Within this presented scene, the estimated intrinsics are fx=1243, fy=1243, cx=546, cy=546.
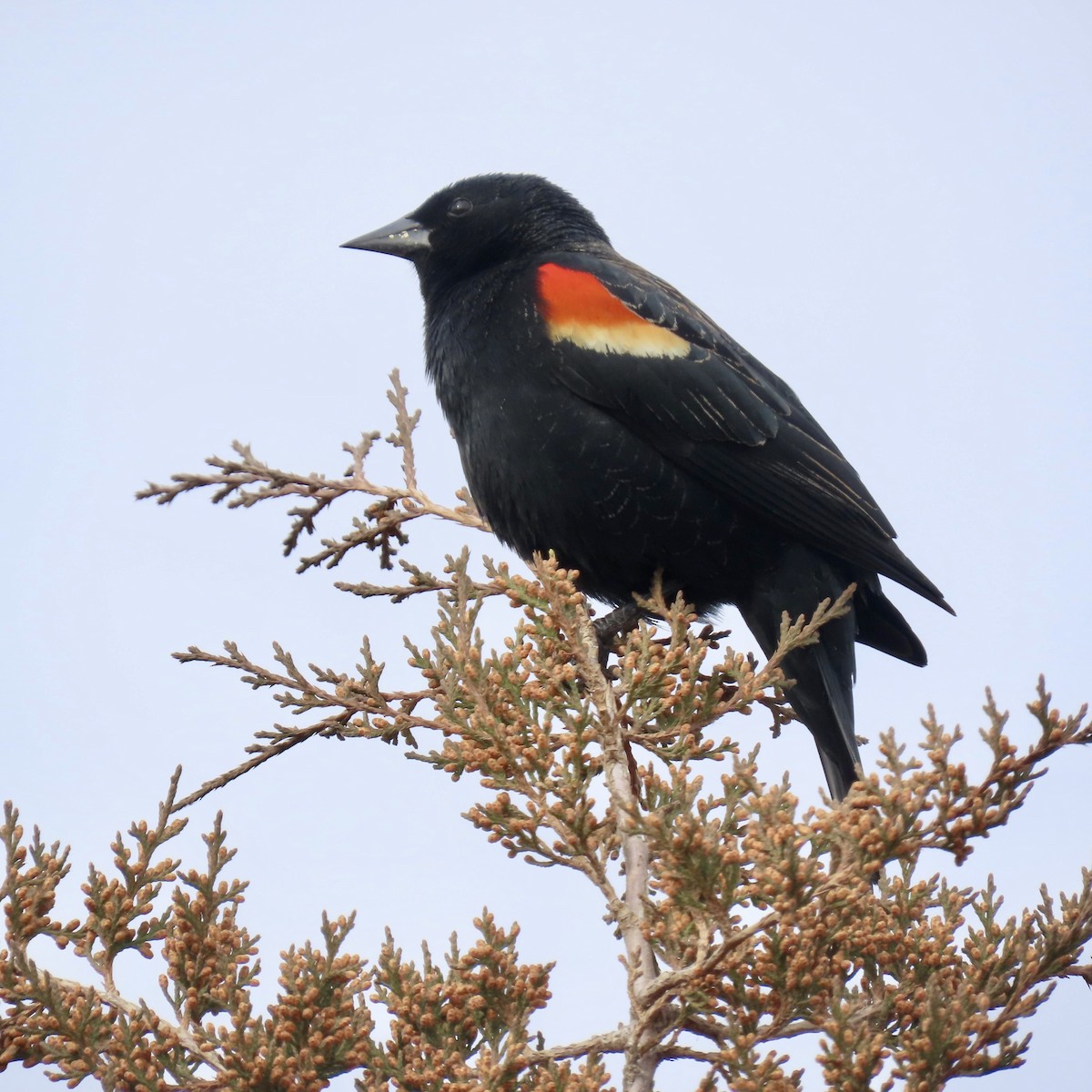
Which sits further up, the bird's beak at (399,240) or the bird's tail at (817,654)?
the bird's beak at (399,240)

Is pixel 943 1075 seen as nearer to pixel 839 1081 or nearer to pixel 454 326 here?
pixel 839 1081

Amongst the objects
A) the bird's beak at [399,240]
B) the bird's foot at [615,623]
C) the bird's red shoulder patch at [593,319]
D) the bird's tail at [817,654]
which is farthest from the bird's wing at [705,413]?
the bird's beak at [399,240]

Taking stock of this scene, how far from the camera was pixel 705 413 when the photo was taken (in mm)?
3908

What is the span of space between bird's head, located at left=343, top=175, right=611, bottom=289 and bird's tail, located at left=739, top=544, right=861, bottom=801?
1.47 m

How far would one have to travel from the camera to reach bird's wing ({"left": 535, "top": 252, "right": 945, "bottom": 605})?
3859 mm

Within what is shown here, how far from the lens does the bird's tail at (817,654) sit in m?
3.80

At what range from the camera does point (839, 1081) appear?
2180 mm

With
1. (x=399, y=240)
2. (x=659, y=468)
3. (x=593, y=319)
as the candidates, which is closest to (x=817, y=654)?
(x=659, y=468)

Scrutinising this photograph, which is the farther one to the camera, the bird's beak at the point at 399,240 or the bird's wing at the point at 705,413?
the bird's beak at the point at 399,240

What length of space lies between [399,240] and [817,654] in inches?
91.4

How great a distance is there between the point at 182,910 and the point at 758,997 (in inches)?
49.9

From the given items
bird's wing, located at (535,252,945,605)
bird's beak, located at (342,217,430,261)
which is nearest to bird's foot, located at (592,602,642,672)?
bird's wing, located at (535,252,945,605)

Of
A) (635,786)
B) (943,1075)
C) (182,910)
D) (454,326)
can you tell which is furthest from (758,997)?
(454,326)

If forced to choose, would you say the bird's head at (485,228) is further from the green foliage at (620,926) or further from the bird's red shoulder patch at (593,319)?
the green foliage at (620,926)
